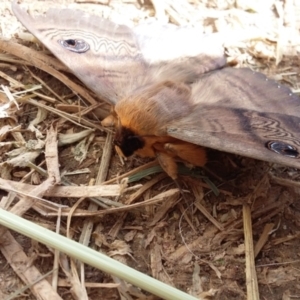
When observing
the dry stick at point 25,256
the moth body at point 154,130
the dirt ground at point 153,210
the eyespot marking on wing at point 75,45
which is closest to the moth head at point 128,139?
the moth body at point 154,130

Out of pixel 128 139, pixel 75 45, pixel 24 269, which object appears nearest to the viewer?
pixel 24 269

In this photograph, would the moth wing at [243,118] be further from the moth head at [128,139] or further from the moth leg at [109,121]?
the moth leg at [109,121]

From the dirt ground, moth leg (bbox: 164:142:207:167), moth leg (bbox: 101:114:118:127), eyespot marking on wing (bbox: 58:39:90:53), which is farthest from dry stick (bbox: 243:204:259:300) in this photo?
eyespot marking on wing (bbox: 58:39:90:53)

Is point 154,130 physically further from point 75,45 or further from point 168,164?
point 75,45

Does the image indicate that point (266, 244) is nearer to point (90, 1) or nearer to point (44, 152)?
point (44, 152)

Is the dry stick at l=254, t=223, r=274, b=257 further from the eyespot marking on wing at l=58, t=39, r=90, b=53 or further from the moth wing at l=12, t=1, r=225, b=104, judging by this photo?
the eyespot marking on wing at l=58, t=39, r=90, b=53

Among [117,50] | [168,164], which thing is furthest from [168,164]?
[117,50]

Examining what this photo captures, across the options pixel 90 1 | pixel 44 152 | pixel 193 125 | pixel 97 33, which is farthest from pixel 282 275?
pixel 90 1
